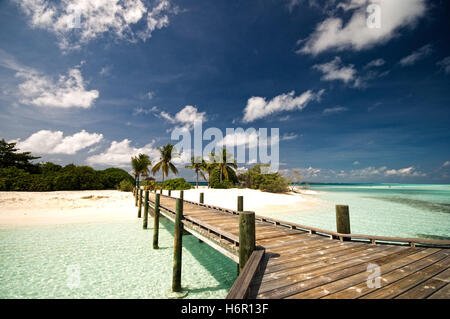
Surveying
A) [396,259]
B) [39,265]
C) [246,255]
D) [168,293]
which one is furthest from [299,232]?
[39,265]

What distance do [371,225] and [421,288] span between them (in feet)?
48.2

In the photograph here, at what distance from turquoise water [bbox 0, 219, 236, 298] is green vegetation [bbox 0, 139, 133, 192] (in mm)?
20542

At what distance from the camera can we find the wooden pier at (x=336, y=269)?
277cm

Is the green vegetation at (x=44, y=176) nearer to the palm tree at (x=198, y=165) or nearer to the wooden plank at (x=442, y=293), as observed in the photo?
the palm tree at (x=198, y=165)

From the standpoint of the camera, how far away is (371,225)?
1448 centimetres

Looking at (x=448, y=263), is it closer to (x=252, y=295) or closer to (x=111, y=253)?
(x=252, y=295)

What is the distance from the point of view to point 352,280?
3.11 m

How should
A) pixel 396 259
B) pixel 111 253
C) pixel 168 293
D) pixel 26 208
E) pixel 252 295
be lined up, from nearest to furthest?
pixel 252 295
pixel 396 259
pixel 168 293
pixel 111 253
pixel 26 208

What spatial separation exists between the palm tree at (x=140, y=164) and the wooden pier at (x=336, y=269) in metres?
34.3

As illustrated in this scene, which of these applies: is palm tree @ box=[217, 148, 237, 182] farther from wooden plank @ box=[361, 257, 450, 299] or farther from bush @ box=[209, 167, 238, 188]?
wooden plank @ box=[361, 257, 450, 299]

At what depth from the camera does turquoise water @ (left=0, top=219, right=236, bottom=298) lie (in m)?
5.81

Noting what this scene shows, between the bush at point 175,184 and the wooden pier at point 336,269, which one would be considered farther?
the bush at point 175,184

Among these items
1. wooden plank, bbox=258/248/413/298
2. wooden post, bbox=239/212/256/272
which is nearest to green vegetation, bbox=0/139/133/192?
wooden post, bbox=239/212/256/272

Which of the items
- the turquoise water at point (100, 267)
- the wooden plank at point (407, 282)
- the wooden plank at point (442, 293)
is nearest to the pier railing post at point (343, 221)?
the wooden plank at point (407, 282)
